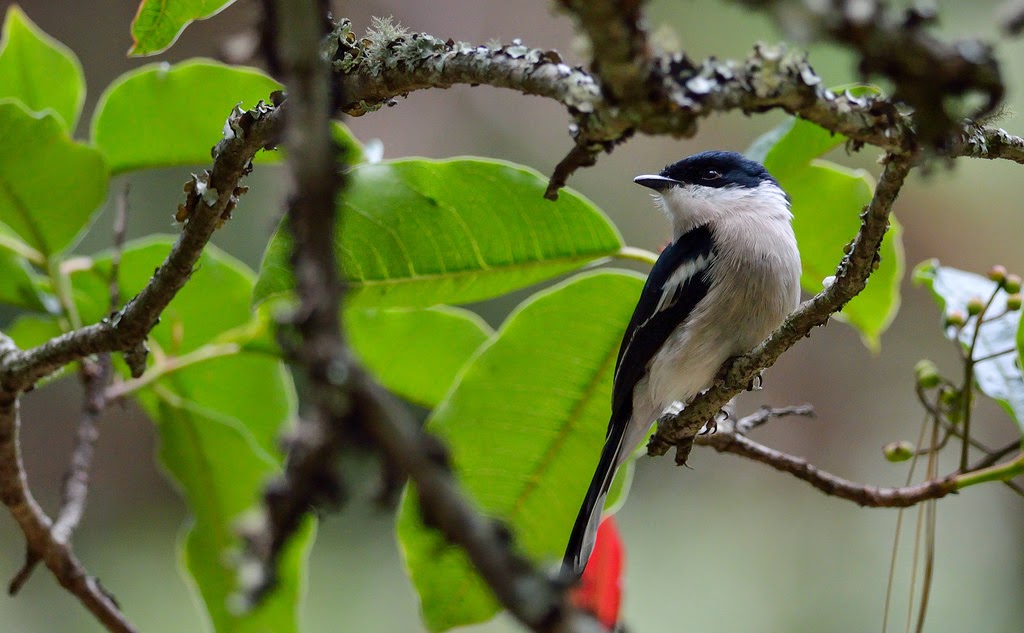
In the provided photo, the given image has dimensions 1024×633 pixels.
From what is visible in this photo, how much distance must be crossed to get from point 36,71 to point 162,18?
2.27 ft

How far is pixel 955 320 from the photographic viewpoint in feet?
4.94

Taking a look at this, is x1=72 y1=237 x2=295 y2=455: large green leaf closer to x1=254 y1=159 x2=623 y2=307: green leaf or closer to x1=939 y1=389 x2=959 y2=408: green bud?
x1=254 y1=159 x2=623 y2=307: green leaf

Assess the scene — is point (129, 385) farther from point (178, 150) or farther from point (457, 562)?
point (457, 562)

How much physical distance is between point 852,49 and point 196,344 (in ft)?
4.96

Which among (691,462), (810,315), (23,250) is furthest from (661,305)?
(691,462)

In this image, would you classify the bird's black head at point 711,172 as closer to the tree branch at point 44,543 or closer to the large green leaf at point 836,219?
the large green leaf at point 836,219

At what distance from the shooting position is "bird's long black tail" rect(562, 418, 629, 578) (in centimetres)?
152

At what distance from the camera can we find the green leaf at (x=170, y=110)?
5.09 feet

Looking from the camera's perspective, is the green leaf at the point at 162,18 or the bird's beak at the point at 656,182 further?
the bird's beak at the point at 656,182

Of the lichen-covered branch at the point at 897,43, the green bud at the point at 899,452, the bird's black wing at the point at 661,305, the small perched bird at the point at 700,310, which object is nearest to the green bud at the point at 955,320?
the green bud at the point at 899,452

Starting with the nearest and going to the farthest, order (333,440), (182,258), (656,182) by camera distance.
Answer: (333,440) → (182,258) → (656,182)

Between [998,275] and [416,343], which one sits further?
[416,343]

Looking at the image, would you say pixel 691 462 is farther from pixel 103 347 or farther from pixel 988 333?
pixel 103 347

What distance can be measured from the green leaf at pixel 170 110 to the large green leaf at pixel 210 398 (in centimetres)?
19
